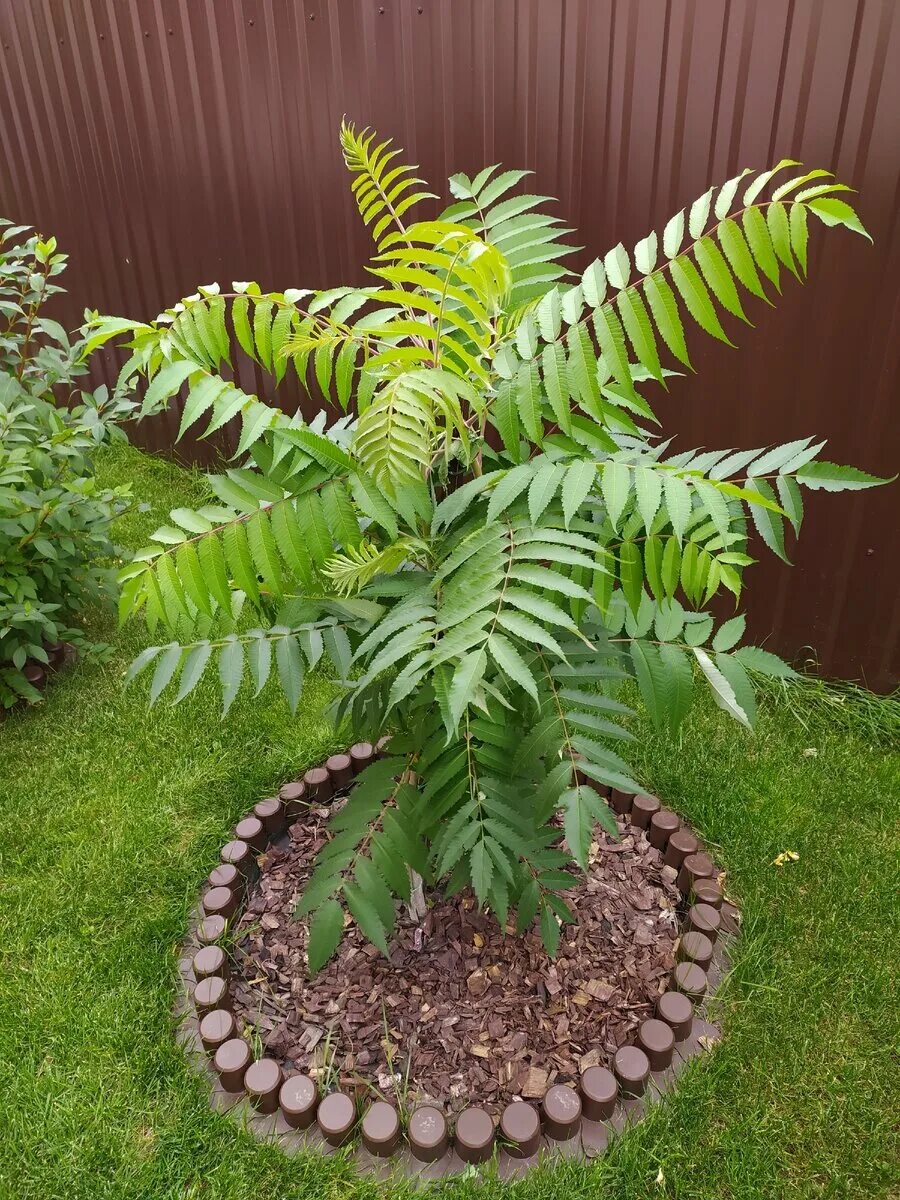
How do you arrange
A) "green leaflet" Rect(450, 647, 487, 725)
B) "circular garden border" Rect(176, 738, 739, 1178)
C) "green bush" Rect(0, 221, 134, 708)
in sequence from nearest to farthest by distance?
"green leaflet" Rect(450, 647, 487, 725) → "circular garden border" Rect(176, 738, 739, 1178) → "green bush" Rect(0, 221, 134, 708)

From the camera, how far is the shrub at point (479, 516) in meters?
1.45

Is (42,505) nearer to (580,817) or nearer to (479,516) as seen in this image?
(479,516)

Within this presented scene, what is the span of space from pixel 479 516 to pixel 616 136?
239 centimetres

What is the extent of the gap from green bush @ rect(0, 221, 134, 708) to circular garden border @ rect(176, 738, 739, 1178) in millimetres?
1608

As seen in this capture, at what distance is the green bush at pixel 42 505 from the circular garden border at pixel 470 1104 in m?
1.61

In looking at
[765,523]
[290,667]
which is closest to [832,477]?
[765,523]

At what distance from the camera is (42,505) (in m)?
3.45

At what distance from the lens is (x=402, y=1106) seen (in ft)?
6.97

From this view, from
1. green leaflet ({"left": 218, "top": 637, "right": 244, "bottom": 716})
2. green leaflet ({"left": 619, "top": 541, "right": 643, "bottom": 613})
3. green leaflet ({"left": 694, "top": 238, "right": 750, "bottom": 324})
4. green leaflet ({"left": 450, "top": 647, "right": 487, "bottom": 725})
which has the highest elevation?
green leaflet ({"left": 694, "top": 238, "right": 750, "bottom": 324})

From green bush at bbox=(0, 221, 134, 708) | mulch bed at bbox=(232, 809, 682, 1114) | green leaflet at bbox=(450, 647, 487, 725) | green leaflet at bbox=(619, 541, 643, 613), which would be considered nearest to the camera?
green leaflet at bbox=(450, 647, 487, 725)

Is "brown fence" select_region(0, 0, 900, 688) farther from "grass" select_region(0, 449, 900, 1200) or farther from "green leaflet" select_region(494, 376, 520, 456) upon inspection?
"green leaflet" select_region(494, 376, 520, 456)

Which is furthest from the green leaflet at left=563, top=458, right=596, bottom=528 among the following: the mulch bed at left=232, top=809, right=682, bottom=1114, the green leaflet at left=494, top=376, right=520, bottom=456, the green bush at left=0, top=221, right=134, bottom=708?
the green bush at left=0, top=221, right=134, bottom=708

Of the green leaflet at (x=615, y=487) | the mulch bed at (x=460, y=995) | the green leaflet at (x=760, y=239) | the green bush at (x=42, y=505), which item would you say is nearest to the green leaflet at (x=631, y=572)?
the green leaflet at (x=615, y=487)

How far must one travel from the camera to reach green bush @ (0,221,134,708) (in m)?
3.42
